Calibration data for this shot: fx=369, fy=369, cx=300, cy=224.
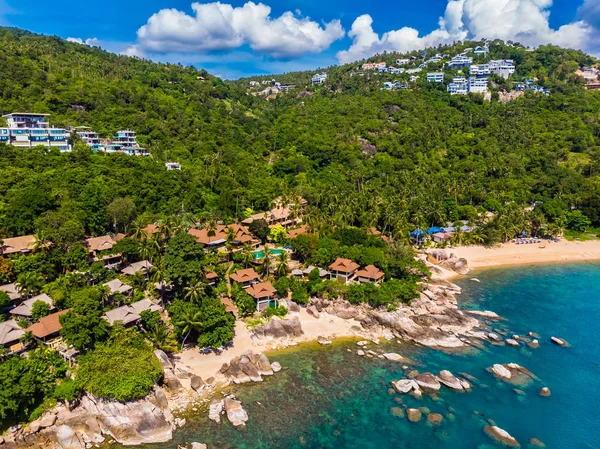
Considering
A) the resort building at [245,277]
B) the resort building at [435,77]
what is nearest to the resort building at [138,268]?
the resort building at [245,277]

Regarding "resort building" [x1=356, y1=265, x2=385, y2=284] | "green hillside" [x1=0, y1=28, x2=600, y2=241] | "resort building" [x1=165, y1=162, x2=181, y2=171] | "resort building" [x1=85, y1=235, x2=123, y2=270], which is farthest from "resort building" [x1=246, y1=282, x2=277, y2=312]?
"resort building" [x1=165, y1=162, x2=181, y2=171]

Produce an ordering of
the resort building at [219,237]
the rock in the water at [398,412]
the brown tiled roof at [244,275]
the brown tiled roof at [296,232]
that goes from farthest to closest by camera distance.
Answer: the brown tiled roof at [296,232] < the resort building at [219,237] < the brown tiled roof at [244,275] < the rock in the water at [398,412]

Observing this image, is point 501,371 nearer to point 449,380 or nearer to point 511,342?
point 449,380

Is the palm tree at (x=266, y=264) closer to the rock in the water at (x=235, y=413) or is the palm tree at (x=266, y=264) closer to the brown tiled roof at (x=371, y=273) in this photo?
the brown tiled roof at (x=371, y=273)

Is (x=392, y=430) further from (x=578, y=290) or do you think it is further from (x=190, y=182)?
(x=190, y=182)

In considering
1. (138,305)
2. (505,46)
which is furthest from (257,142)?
(505,46)

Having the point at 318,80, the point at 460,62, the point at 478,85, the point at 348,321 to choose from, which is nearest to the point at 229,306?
the point at 348,321

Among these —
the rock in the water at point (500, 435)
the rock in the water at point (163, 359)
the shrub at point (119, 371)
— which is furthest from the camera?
the rock in the water at point (163, 359)
